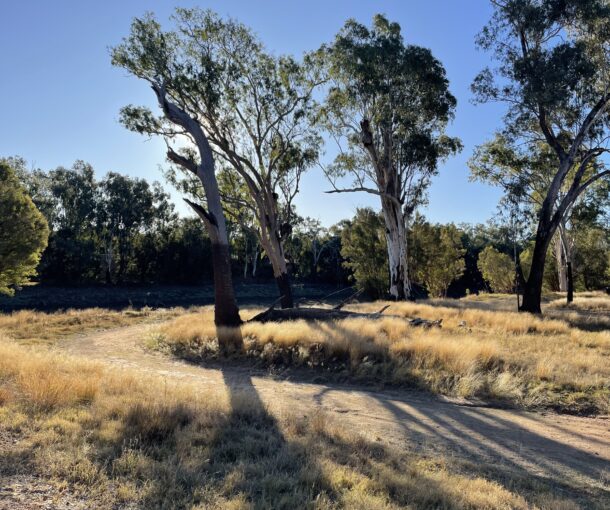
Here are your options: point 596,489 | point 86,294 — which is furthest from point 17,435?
point 86,294

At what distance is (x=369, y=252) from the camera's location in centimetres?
4894

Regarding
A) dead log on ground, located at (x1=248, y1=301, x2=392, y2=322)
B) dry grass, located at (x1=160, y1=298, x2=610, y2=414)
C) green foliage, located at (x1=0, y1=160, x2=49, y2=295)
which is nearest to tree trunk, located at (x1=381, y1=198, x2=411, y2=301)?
dead log on ground, located at (x1=248, y1=301, x2=392, y2=322)

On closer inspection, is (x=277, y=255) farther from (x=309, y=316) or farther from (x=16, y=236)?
(x=16, y=236)

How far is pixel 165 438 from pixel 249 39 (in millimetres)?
20507

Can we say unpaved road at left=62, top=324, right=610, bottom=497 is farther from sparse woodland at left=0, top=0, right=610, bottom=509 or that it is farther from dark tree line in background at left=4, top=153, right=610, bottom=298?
dark tree line in background at left=4, top=153, right=610, bottom=298

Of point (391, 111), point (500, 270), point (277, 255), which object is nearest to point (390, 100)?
point (391, 111)

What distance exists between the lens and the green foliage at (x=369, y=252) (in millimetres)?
47906

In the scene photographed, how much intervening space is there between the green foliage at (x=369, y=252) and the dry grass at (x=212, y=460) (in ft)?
139

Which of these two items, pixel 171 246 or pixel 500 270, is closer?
pixel 500 270

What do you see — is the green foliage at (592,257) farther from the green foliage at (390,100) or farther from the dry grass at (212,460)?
the dry grass at (212,460)

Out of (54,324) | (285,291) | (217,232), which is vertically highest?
(217,232)

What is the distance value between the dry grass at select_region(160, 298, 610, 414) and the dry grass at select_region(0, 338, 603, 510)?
3928 mm

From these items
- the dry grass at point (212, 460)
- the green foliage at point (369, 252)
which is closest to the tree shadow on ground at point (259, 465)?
Answer: the dry grass at point (212, 460)

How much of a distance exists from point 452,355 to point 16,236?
90.5ft
